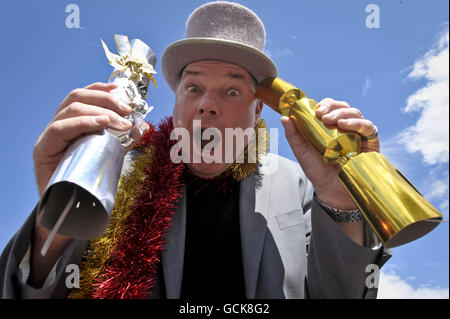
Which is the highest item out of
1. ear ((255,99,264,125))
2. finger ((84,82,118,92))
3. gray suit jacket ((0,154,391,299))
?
ear ((255,99,264,125))

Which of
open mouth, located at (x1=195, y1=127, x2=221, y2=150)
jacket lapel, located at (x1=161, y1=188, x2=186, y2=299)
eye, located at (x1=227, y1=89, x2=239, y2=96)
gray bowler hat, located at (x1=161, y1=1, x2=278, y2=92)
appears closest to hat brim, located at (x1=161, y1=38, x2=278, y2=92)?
gray bowler hat, located at (x1=161, y1=1, x2=278, y2=92)

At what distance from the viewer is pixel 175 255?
61.9 inches

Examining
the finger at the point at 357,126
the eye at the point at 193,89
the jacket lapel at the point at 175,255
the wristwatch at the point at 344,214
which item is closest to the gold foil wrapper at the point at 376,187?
the finger at the point at 357,126

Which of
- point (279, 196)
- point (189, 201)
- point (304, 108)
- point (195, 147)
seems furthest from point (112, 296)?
point (304, 108)

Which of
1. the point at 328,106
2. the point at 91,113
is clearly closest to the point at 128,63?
the point at 91,113

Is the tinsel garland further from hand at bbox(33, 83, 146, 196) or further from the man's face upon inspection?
hand at bbox(33, 83, 146, 196)

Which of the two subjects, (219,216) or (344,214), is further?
(219,216)

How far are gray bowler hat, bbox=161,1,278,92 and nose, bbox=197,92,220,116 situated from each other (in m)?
0.27

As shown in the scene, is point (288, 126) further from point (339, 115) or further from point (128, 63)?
point (128, 63)

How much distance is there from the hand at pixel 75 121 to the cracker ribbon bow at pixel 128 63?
21 cm

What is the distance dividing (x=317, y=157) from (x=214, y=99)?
0.65 m

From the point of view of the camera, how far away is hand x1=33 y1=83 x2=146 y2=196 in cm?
103
